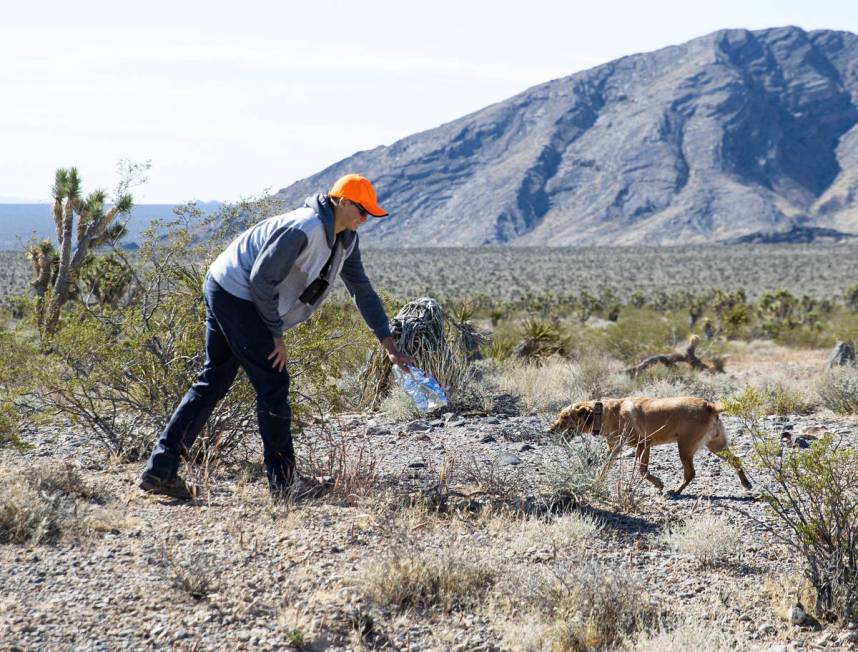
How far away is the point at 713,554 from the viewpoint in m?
5.00

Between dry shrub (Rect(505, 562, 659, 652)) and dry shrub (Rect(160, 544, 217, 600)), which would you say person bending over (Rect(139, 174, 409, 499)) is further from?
dry shrub (Rect(505, 562, 659, 652))

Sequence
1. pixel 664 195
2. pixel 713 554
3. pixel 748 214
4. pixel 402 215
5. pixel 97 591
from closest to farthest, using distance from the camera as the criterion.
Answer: pixel 97 591
pixel 713 554
pixel 748 214
pixel 664 195
pixel 402 215

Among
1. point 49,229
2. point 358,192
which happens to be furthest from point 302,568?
point 49,229

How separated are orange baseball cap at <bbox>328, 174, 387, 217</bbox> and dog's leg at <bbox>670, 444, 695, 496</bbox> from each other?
2.79 m

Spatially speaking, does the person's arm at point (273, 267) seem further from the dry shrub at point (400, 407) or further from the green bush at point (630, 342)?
the green bush at point (630, 342)

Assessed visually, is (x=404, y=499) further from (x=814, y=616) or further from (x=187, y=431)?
(x=814, y=616)

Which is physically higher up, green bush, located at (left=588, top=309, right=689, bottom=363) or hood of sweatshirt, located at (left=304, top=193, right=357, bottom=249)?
hood of sweatshirt, located at (left=304, top=193, right=357, bottom=249)

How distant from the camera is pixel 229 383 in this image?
5.66 m

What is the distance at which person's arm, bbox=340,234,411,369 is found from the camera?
5844mm

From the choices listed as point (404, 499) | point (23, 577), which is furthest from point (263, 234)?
point (23, 577)

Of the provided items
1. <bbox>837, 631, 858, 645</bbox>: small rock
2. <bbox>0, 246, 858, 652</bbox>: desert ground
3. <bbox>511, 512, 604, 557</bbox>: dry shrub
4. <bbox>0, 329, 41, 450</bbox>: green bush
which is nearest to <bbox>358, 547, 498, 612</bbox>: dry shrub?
<bbox>0, 246, 858, 652</bbox>: desert ground

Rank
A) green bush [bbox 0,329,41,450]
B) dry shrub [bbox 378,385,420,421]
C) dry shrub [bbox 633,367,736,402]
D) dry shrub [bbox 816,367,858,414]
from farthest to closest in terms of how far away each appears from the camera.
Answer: dry shrub [bbox 633,367,736,402], dry shrub [bbox 816,367,858,414], dry shrub [bbox 378,385,420,421], green bush [bbox 0,329,41,450]

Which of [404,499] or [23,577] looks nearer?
[23,577]

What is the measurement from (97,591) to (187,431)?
57.6 inches
